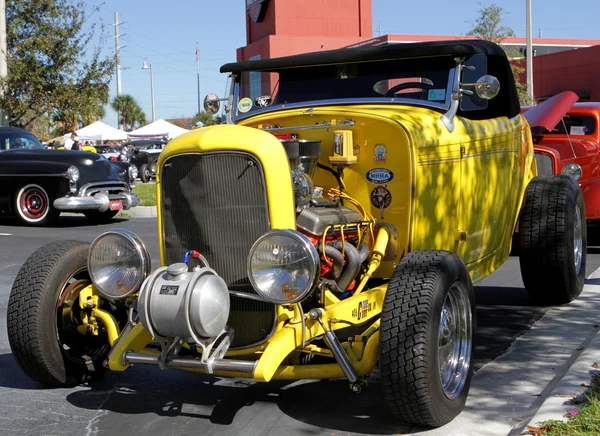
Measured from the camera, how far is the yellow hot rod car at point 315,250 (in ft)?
13.3

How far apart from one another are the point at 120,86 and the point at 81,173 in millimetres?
58167

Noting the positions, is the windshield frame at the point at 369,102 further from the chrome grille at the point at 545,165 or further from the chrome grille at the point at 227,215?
the chrome grille at the point at 545,165

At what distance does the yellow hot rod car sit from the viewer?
13.3ft

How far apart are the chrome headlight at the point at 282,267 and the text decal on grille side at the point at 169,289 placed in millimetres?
360

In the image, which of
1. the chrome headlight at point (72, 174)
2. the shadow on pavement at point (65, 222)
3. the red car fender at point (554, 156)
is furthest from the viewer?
the shadow on pavement at point (65, 222)

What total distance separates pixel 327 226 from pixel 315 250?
624mm

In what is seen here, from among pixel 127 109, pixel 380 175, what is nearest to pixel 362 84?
pixel 380 175

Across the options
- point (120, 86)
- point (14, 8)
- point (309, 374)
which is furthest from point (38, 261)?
point (120, 86)

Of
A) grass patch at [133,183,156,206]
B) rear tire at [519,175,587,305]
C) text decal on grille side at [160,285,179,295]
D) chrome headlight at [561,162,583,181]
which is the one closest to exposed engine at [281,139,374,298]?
text decal on grille side at [160,285,179,295]

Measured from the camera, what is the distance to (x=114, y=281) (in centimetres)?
A: 450

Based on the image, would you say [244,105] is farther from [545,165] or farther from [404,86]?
[545,165]

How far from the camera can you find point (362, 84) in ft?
19.1

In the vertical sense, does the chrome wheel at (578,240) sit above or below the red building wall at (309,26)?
below

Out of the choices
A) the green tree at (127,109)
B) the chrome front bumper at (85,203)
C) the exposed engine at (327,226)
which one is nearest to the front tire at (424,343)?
the exposed engine at (327,226)
